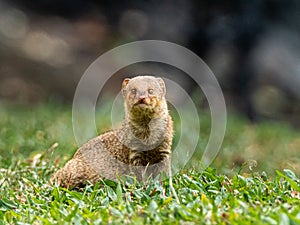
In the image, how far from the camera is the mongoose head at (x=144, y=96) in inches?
146

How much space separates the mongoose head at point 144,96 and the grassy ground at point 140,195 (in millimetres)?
405

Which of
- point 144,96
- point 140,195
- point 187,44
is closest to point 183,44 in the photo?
point 187,44

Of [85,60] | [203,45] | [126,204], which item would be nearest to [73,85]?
[85,60]

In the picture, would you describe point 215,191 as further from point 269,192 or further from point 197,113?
point 197,113

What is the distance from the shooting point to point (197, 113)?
25.5 feet

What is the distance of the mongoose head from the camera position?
3712mm

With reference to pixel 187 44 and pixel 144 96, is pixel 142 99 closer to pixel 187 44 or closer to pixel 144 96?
pixel 144 96

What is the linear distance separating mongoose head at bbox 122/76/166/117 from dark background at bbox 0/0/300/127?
5689 millimetres

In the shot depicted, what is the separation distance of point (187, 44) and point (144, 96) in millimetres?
6466

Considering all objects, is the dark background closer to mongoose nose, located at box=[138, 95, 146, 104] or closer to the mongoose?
the mongoose

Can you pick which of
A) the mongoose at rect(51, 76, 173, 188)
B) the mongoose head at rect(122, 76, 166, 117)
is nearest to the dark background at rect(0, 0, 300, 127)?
the mongoose at rect(51, 76, 173, 188)

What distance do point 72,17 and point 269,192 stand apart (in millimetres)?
7288

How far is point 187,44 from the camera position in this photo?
10.1 metres

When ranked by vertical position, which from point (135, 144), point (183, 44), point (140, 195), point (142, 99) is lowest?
point (140, 195)
